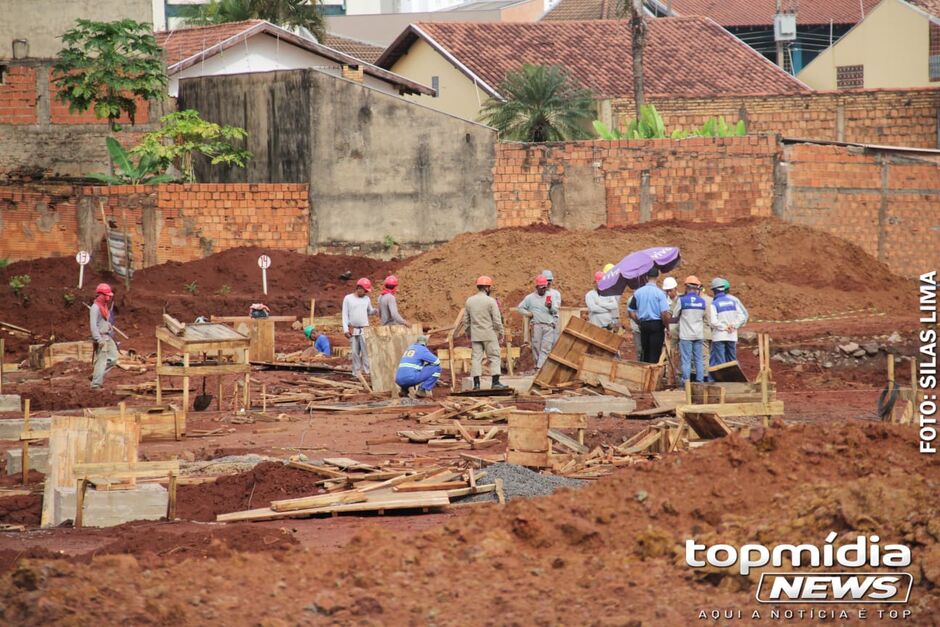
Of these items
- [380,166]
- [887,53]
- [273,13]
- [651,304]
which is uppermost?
[273,13]

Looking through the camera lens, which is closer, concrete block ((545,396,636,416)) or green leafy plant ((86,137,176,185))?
concrete block ((545,396,636,416))

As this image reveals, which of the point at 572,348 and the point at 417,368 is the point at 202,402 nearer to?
the point at 417,368

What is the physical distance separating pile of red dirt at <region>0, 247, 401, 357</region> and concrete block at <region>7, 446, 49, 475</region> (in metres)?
12.7

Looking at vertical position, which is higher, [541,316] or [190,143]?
[190,143]

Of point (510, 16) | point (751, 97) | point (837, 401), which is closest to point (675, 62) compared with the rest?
point (751, 97)

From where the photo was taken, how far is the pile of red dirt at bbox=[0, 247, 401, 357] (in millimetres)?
29734

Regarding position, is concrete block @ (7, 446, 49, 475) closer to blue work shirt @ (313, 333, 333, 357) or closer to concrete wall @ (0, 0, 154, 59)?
blue work shirt @ (313, 333, 333, 357)

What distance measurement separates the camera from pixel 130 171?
114ft

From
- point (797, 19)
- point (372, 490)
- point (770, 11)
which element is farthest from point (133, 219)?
point (770, 11)

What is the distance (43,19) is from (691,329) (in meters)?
23.6

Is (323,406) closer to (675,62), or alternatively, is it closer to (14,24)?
(14,24)

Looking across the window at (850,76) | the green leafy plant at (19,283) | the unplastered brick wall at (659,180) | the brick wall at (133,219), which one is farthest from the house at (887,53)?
the green leafy plant at (19,283)

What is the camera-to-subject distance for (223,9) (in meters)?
52.6

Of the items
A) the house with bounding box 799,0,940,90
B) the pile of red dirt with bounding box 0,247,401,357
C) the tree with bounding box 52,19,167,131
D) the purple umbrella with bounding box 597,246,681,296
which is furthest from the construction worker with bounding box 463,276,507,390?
the house with bounding box 799,0,940,90
